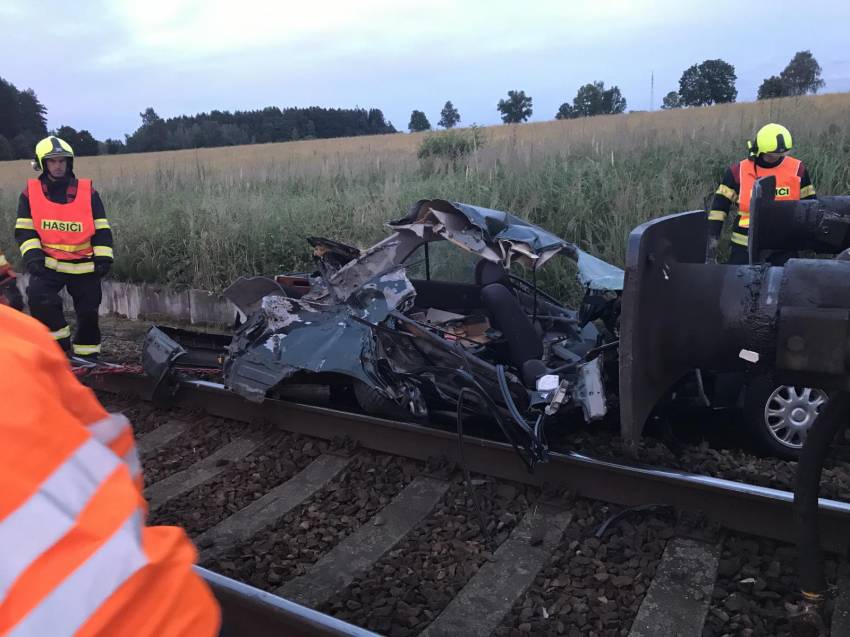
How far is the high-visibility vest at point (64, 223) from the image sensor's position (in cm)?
636

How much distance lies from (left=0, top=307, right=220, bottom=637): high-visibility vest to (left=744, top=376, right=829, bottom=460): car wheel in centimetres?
405

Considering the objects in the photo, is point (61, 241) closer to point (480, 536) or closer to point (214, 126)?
point (480, 536)

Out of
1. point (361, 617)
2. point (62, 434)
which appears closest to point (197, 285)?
point (361, 617)

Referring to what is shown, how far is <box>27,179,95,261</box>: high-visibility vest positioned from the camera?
20.9 feet

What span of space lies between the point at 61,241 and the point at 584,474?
5307 mm

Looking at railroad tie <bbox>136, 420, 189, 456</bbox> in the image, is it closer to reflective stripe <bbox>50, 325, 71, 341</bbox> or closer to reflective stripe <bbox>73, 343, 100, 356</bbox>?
Answer: reflective stripe <bbox>73, 343, 100, 356</bbox>

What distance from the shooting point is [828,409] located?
1.97m

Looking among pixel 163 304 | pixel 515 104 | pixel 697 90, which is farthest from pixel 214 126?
pixel 163 304

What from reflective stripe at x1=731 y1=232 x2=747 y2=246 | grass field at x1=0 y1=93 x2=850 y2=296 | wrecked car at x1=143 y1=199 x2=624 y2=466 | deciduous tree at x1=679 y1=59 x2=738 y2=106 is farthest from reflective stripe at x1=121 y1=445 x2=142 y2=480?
deciduous tree at x1=679 y1=59 x2=738 y2=106

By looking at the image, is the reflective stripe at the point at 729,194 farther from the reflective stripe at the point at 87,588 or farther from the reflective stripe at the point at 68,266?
the reflective stripe at the point at 87,588

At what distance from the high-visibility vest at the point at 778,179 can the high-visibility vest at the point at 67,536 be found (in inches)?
248

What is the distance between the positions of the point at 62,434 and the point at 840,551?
3330 millimetres

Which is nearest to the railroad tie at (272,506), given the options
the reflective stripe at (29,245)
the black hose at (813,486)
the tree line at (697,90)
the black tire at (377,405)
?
the black tire at (377,405)

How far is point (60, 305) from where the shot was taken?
651 centimetres
